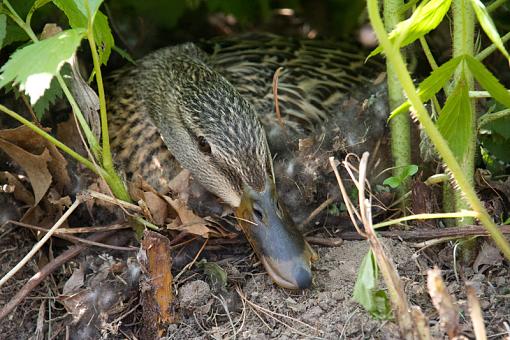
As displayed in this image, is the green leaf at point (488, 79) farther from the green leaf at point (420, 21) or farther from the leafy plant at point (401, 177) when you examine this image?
the leafy plant at point (401, 177)

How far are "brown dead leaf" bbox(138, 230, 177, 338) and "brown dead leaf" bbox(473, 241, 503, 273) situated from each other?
Result: 3.73ft

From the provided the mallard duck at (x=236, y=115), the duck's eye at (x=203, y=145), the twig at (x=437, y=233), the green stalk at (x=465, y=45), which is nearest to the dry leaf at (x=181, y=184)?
the mallard duck at (x=236, y=115)

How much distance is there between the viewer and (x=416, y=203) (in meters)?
3.19

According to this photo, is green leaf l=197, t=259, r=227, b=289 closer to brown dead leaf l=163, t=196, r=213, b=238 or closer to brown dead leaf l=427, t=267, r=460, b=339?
brown dead leaf l=163, t=196, r=213, b=238

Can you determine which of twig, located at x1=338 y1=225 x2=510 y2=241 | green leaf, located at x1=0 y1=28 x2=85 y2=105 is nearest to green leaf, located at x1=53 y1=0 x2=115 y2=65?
green leaf, located at x1=0 y1=28 x2=85 y2=105

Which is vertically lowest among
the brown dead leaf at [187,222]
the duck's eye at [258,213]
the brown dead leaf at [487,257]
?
the brown dead leaf at [487,257]

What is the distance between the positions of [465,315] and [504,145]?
104 cm

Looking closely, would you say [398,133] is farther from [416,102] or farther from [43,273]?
[43,273]

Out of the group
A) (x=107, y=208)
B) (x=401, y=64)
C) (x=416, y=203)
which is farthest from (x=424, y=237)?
(x=107, y=208)

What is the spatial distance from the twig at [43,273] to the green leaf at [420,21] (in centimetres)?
156

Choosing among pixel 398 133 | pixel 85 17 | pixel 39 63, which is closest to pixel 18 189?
pixel 85 17

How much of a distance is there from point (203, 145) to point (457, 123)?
Answer: 1.24 meters

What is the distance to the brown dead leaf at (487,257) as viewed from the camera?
3008 millimetres

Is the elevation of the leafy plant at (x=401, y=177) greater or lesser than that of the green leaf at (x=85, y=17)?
lesser
